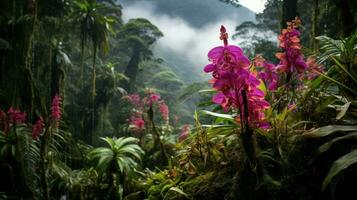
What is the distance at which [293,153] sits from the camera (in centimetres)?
127

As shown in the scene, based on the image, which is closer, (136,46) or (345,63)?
(345,63)

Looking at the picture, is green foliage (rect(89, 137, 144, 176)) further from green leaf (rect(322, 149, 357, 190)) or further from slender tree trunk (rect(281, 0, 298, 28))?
slender tree trunk (rect(281, 0, 298, 28))

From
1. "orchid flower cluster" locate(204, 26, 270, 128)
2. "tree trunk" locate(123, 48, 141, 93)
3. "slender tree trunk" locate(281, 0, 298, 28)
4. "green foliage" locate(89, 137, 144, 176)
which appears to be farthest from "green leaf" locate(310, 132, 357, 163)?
"tree trunk" locate(123, 48, 141, 93)

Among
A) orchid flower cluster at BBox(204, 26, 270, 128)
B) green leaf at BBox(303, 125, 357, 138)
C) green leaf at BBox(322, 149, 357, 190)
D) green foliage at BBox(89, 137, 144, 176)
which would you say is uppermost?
orchid flower cluster at BBox(204, 26, 270, 128)

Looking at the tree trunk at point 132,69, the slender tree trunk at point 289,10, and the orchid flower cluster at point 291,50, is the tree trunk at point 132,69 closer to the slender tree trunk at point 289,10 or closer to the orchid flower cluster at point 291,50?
the slender tree trunk at point 289,10

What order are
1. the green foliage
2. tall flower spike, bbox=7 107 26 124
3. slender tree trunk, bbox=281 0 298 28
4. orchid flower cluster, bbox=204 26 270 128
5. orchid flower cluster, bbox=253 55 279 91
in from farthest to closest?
slender tree trunk, bbox=281 0 298 28
the green foliage
tall flower spike, bbox=7 107 26 124
orchid flower cluster, bbox=253 55 279 91
orchid flower cluster, bbox=204 26 270 128

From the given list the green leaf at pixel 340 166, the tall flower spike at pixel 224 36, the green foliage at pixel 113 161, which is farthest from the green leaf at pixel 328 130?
the green foliage at pixel 113 161

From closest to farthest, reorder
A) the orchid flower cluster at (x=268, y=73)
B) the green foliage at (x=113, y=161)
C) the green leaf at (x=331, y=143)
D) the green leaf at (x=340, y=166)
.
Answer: the green leaf at (x=340, y=166)
the green leaf at (x=331, y=143)
the orchid flower cluster at (x=268, y=73)
the green foliage at (x=113, y=161)

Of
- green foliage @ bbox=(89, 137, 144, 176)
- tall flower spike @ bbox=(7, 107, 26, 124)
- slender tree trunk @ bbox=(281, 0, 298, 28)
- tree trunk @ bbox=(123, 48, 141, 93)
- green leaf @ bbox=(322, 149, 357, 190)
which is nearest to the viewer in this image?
green leaf @ bbox=(322, 149, 357, 190)

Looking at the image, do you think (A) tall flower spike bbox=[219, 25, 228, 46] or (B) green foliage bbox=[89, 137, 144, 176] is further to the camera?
(B) green foliage bbox=[89, 137, 144, 176]

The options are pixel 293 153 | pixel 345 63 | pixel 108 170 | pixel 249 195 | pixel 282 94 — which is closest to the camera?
pixel 249 195

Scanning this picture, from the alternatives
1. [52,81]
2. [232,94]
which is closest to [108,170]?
[232,94]

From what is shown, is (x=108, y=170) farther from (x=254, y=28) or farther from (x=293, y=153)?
(x=254, y=28)

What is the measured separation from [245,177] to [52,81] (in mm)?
7065
